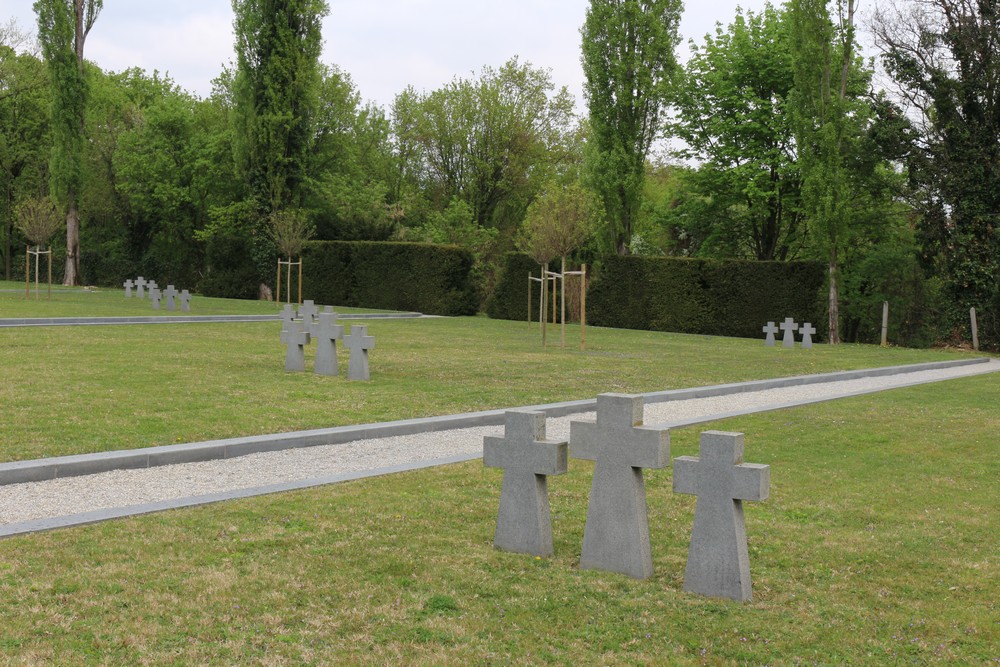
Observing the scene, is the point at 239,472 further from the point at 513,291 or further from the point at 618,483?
the point at 513,291

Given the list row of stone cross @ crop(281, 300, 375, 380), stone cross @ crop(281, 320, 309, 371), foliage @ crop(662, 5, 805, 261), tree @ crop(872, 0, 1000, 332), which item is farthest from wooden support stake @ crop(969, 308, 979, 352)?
stone cross @ crop(281, 320, 309, 371)

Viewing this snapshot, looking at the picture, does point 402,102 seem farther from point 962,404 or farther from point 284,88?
point 962,404

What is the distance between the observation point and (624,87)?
32.8 m

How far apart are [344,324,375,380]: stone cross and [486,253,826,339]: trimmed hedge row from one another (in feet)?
61.1

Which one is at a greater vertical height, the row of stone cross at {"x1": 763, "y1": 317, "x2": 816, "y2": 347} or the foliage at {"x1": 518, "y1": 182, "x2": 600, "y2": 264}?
the foliage at {"x1": 518, "y1": 182, "x2": 600, "y2": 264}

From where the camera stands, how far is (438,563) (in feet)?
17.5

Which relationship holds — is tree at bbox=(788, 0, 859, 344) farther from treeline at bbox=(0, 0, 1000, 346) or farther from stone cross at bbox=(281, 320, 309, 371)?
stone cross at bbox=(281, 320, 309, 371)

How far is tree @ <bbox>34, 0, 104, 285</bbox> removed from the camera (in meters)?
39.3

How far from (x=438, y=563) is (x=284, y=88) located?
36.6 meters

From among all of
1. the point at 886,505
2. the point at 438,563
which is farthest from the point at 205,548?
the point at 886,505

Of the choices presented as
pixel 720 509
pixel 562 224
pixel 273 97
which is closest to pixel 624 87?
pixel 562 224

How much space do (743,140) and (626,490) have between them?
3179 centimetres

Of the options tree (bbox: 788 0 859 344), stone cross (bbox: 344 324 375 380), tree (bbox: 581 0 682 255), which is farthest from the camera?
tree (bbox: 581 0 682 255)

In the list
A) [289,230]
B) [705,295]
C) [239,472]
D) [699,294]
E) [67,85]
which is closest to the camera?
[239,472]
